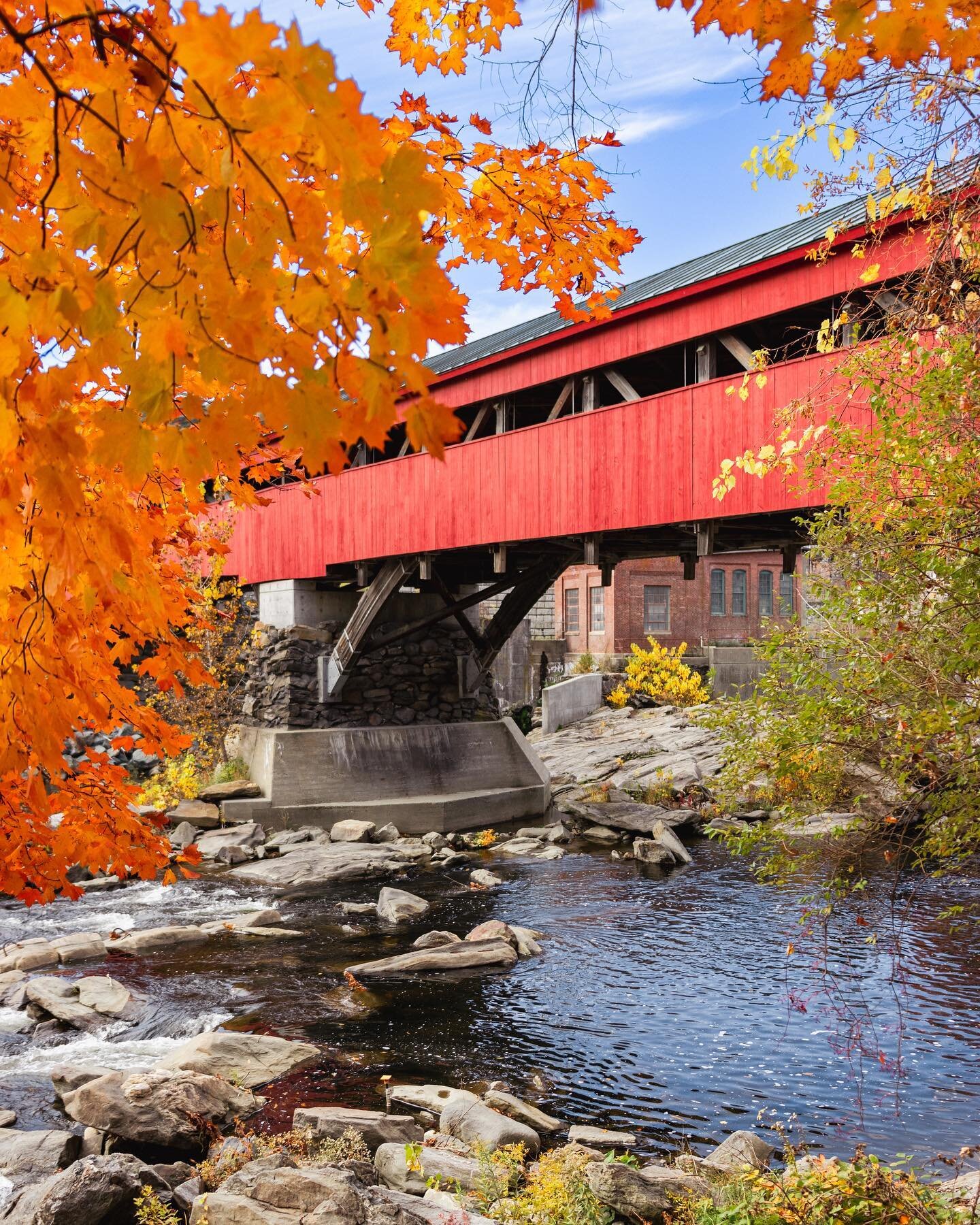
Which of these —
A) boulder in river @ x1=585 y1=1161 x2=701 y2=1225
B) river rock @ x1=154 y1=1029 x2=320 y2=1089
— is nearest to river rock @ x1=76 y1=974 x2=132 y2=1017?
river rock @ x1=154 y1=1029 x2=320 y2=1089

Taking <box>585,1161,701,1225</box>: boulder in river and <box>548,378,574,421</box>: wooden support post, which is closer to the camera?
<box>585,1161,701,1225</box>: boulder in river

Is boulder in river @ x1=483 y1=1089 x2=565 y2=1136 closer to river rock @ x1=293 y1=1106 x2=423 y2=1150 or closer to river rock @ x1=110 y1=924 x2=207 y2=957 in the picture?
river rock @ x1=293 y1=1106 x2=423 y2=1150

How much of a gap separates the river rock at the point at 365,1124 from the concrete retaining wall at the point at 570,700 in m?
15.9

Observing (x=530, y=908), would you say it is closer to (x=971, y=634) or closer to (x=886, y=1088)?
(x=886, y=1088)

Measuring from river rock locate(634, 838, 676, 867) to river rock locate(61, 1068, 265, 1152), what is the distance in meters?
6.44

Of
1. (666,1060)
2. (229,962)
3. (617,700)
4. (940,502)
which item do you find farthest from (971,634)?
(617,700)

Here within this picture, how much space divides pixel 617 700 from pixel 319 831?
9.73 meters

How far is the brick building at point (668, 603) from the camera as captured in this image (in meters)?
26.3

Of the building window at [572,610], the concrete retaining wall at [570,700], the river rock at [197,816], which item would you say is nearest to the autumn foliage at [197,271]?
the river rock at [197,816]

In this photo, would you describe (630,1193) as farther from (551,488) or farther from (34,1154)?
(551,488)

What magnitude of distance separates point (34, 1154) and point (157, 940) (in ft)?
12.7

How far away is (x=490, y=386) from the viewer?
40.8ft

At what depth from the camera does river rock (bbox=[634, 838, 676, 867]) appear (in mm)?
10805

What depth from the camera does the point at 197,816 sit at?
42.0ft
